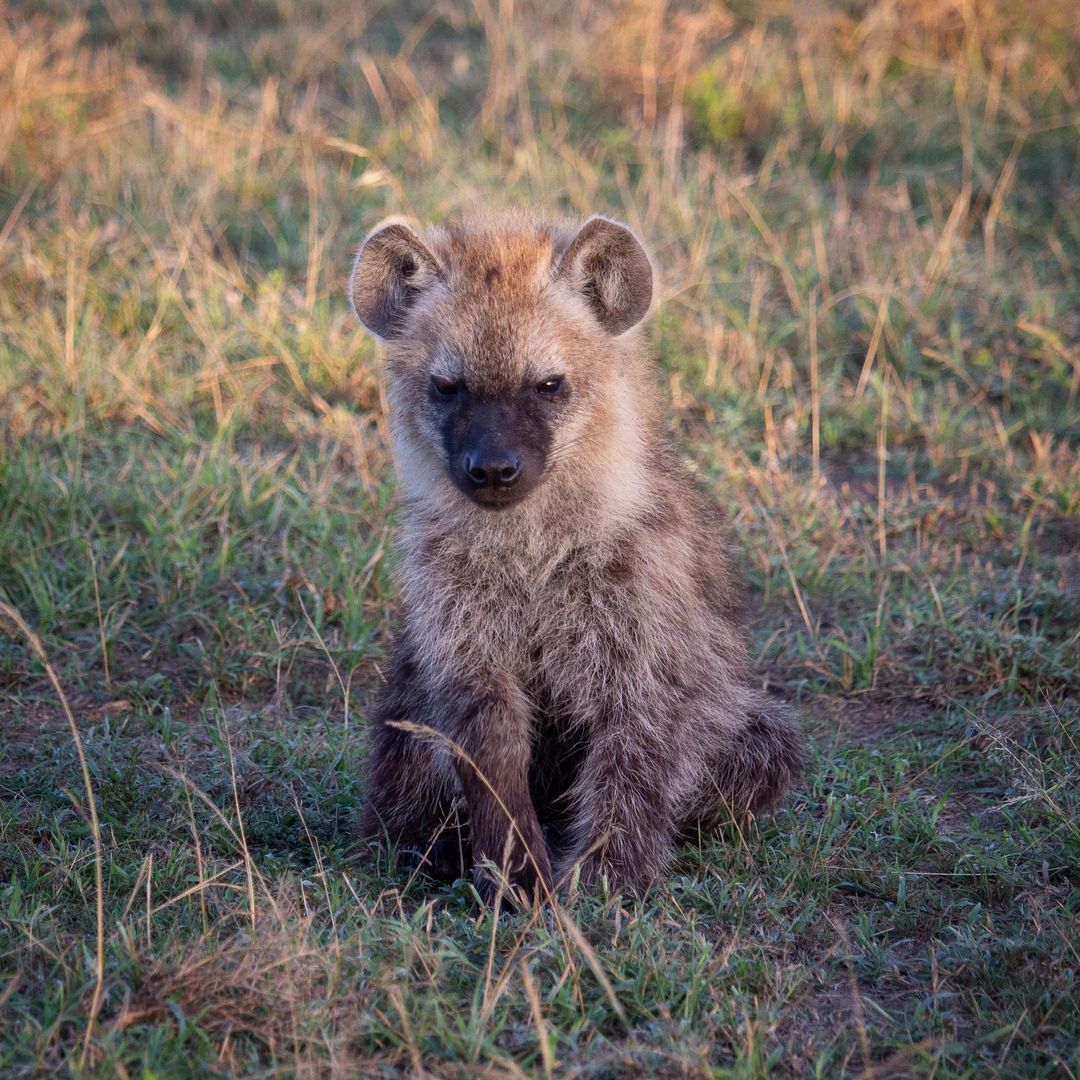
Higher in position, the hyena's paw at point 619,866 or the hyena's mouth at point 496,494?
the hyena's mouth at point 496,494

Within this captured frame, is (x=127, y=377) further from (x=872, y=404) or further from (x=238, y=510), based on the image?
(x=872, y=404)

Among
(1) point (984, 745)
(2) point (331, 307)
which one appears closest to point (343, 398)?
(2) point (331, 307)

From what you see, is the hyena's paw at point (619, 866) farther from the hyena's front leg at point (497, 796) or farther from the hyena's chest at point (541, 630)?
the hyena's chest at point (541, 630)

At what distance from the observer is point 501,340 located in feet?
12.0

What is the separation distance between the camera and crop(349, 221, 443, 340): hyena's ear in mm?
3865

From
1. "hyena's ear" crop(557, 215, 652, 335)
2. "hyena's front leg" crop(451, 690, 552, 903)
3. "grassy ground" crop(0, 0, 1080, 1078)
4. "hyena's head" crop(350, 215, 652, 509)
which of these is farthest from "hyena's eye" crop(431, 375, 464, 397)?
"grassy ground" crop(0, 0, 1080, 1078)

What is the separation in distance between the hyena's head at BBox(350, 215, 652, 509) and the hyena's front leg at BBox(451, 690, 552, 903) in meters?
0.58

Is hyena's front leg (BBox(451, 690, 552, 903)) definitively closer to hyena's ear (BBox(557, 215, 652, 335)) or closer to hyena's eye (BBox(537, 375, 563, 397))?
hyena's eye (BBox(537, 375, 563, 397))

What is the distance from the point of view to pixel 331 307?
6.68 metres

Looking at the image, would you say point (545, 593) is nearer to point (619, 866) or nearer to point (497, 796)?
point (497, 796)

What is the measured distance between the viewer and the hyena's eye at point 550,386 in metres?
3.70

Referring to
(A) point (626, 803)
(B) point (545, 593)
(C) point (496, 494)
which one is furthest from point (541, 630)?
(A) point (626, 803)

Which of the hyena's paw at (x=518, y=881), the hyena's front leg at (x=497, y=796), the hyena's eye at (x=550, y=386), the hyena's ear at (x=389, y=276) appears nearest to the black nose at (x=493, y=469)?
the hyena's eye at (x=550, y=386)

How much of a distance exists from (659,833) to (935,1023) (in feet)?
2.91
